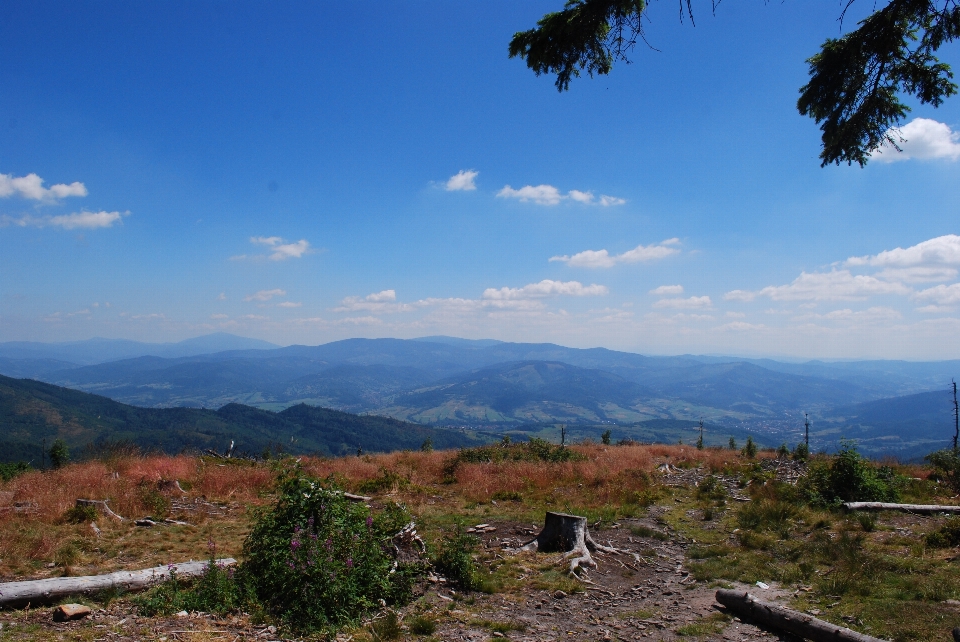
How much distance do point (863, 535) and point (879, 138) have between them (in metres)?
8.05

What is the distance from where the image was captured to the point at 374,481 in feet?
53.1

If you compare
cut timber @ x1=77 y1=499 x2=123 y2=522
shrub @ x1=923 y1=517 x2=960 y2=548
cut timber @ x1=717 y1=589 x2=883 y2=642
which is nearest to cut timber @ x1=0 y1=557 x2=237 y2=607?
cut timber @ x1=77 y1=499 x2=123 y2=522

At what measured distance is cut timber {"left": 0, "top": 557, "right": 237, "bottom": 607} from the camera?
6.30 metres

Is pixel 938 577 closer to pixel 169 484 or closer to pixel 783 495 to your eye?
pixel 783 495

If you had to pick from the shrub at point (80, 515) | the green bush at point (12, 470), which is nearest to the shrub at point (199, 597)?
the shrub at point (80, 515)

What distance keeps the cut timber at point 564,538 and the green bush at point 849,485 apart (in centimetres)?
700

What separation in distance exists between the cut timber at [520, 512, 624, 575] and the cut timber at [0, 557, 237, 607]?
20.0 feet

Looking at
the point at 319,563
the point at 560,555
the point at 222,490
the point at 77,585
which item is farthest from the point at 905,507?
the point at 222,490

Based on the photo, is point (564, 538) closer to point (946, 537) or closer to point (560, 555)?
point (560, 555)

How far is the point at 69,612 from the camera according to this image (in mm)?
5965

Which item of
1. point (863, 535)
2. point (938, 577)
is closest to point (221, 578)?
point (938, 577)

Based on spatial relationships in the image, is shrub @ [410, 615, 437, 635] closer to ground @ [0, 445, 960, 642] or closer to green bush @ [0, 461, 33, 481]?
ground @ [0, 445, 960, 642]

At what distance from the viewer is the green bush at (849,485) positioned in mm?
12882

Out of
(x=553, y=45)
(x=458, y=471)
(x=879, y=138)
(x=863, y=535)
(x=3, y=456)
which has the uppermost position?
(x=553, y=45)
